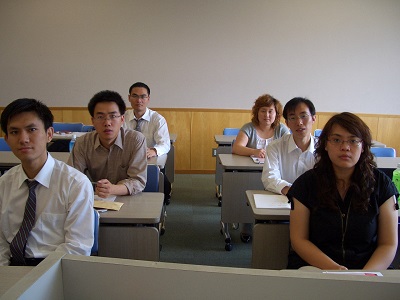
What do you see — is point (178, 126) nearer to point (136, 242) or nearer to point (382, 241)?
point (136, 242)

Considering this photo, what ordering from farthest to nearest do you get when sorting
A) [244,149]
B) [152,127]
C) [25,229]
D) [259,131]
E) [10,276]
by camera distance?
[152,127] < [259,131] < [244,149] < [25,229] < [10,276]

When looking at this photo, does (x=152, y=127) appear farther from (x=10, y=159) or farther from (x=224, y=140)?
(x=10, y=159)

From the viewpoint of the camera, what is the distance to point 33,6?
5.61 metres

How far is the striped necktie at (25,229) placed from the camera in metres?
1.55

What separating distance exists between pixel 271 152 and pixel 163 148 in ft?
4.82

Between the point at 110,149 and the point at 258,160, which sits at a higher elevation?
the point at 110,149

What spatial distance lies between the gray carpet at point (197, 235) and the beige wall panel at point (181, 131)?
108 centimetres

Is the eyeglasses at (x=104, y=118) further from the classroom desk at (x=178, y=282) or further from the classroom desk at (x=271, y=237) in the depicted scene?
the classroom desk at (x=178, y=282)

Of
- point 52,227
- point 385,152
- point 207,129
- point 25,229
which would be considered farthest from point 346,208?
point 207,129

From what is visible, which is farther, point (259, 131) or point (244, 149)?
point (259, 131)

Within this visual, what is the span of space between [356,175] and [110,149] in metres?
1.50

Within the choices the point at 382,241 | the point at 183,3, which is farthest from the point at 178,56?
the point at 382,241

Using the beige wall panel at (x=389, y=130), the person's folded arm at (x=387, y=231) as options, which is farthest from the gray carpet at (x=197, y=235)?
the beige wall panel at (x=389, y=130)

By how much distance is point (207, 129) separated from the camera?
5988 mm
